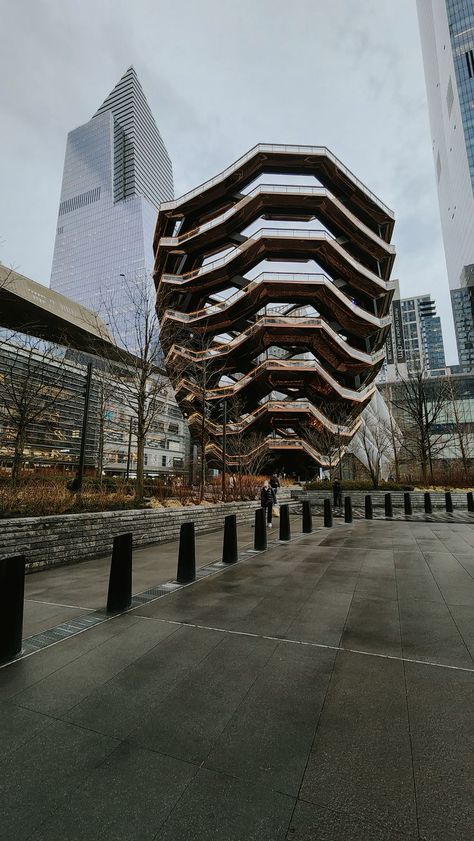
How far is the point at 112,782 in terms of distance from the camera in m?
2.10

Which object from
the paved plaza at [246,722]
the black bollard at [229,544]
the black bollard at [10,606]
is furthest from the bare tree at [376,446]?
the black bollard at [10,606]

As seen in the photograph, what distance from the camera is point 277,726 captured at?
258 cm

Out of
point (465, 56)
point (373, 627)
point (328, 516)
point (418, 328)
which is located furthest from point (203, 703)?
point (418, 328)

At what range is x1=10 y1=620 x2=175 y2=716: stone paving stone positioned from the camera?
116 inches

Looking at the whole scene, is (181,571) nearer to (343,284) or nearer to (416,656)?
(416,656)

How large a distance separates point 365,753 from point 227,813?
3.12ft

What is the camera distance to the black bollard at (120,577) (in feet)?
16.3

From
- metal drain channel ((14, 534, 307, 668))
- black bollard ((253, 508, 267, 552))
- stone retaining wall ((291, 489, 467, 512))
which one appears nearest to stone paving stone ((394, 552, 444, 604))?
black bollard ((253, 508, 267, 552))

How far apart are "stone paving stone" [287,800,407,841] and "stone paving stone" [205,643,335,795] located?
17 centimetres

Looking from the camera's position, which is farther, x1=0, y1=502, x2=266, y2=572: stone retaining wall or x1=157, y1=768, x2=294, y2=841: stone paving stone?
x1=0, y1=502, x2=266, y2=572: stone retaining wall

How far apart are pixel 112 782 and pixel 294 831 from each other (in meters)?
1.03

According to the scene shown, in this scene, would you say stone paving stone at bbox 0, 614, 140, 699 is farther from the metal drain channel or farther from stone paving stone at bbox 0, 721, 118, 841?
stone paving stone at bbox 0, 721, 118, 841

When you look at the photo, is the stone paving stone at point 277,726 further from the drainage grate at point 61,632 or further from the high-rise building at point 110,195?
the high-rise building at point 110,195

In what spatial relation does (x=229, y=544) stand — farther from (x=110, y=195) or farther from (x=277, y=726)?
(x=110, y=195)
